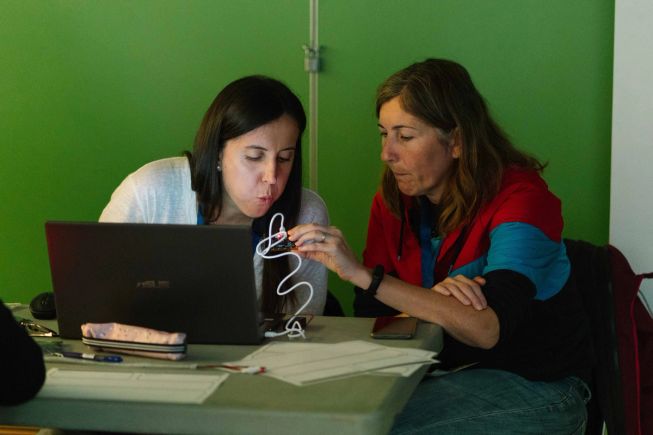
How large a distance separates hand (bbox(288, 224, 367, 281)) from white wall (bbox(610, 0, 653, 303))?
1.14m

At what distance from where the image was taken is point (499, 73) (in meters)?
3.12

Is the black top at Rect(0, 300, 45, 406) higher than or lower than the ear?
lower

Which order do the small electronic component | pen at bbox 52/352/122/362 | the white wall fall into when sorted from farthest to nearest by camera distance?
the white wall → the small electronic component → pen at bbox 52/352/122/362

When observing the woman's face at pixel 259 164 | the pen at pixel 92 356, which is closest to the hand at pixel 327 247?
the woman's face at pixel 259 164

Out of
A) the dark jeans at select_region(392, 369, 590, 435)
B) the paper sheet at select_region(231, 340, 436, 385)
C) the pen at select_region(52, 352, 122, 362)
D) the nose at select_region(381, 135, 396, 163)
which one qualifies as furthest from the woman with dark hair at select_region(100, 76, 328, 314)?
the pen at select_region(52, 352, 122, 362)

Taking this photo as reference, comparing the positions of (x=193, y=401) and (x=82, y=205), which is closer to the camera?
(x=193, y=401)

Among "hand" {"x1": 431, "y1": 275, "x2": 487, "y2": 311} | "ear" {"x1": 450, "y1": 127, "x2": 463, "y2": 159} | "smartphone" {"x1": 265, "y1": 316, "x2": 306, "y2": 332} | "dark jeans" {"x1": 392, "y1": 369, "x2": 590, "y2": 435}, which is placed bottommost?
"dark jeans" {"x1": 392, "y1": 369, "x2": 590, "y2": 435}

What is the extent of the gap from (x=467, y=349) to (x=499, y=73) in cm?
116

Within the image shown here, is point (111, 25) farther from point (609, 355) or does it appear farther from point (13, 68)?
point (609, 355)

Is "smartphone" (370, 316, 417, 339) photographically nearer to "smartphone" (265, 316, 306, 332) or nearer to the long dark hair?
"smartphone" (265, 316, 306, 332)

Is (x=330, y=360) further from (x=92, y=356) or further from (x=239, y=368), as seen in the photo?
(x=92, y=356)

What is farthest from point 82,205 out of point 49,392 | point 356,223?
point 49,392

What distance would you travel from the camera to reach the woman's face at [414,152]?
2402 millimetres

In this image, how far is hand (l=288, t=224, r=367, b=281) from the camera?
6.61 feet
